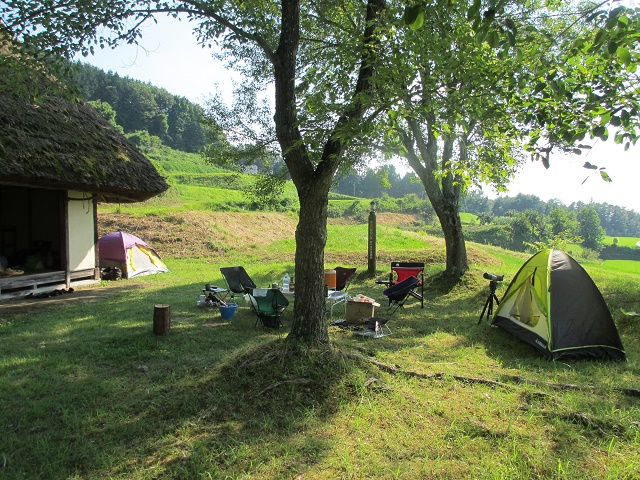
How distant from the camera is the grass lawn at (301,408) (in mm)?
2670

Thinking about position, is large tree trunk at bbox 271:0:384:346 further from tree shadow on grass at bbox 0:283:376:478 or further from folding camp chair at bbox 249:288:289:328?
folding camp chair at bbox 249:288:289:328

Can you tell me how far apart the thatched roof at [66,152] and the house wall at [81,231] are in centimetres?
95

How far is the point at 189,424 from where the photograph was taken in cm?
316

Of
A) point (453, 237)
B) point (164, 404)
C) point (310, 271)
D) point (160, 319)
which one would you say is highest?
point (453, 237)

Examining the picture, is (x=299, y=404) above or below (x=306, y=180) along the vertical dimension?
below

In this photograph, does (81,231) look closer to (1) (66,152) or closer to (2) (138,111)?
(1) (66,152)

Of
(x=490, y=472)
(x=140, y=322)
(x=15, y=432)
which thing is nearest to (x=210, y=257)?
(x=140, y=322)

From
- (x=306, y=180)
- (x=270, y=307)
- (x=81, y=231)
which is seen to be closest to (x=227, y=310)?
(x=270, y=307)

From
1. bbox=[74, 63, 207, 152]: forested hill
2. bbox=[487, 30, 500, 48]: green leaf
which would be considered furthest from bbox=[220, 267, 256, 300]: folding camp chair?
bbox=[74, 63, 207, 152]: forested hill

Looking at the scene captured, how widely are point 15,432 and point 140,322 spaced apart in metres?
3.46

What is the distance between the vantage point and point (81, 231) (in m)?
9.77

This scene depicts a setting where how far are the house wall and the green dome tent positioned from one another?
364 inches

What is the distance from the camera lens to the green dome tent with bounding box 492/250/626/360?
512 cm

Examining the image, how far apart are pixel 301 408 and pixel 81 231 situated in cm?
856
